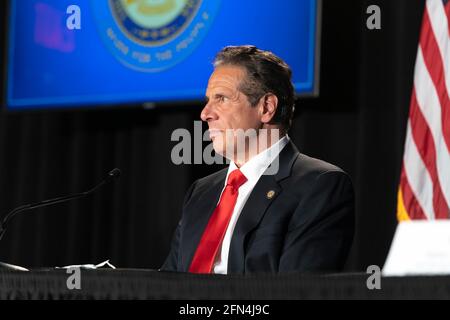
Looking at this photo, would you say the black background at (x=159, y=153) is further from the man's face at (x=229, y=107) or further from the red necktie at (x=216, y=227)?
the red necktie at (x=216, y=227)

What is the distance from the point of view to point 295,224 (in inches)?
77.3

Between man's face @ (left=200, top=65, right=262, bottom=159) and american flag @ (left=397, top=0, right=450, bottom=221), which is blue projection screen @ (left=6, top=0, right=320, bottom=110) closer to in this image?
american flag @ (left=397, top=0, right=450, bottom=221)

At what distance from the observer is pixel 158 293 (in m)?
0.99

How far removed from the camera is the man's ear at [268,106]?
2236mm

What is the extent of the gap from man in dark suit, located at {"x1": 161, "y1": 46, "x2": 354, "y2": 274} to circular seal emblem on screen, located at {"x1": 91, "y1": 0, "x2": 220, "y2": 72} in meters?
1.10

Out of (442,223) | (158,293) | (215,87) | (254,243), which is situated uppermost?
(215,87)

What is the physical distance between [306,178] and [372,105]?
1171 mm

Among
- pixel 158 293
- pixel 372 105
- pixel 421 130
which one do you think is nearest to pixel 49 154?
pixel 372 105

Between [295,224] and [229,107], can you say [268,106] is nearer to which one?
[229,107]

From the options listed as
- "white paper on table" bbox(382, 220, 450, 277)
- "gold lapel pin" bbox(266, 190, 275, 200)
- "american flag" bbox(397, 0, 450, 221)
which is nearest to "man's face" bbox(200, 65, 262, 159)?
"gold lapel pin" bbox(266, 190, 275, 200)

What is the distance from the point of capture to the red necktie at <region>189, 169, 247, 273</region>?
196 cm

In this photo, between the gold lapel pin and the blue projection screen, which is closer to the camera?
the gold lapel pin

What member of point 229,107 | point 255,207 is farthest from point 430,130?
point 255,207

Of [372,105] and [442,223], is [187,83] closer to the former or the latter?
[372,105]
